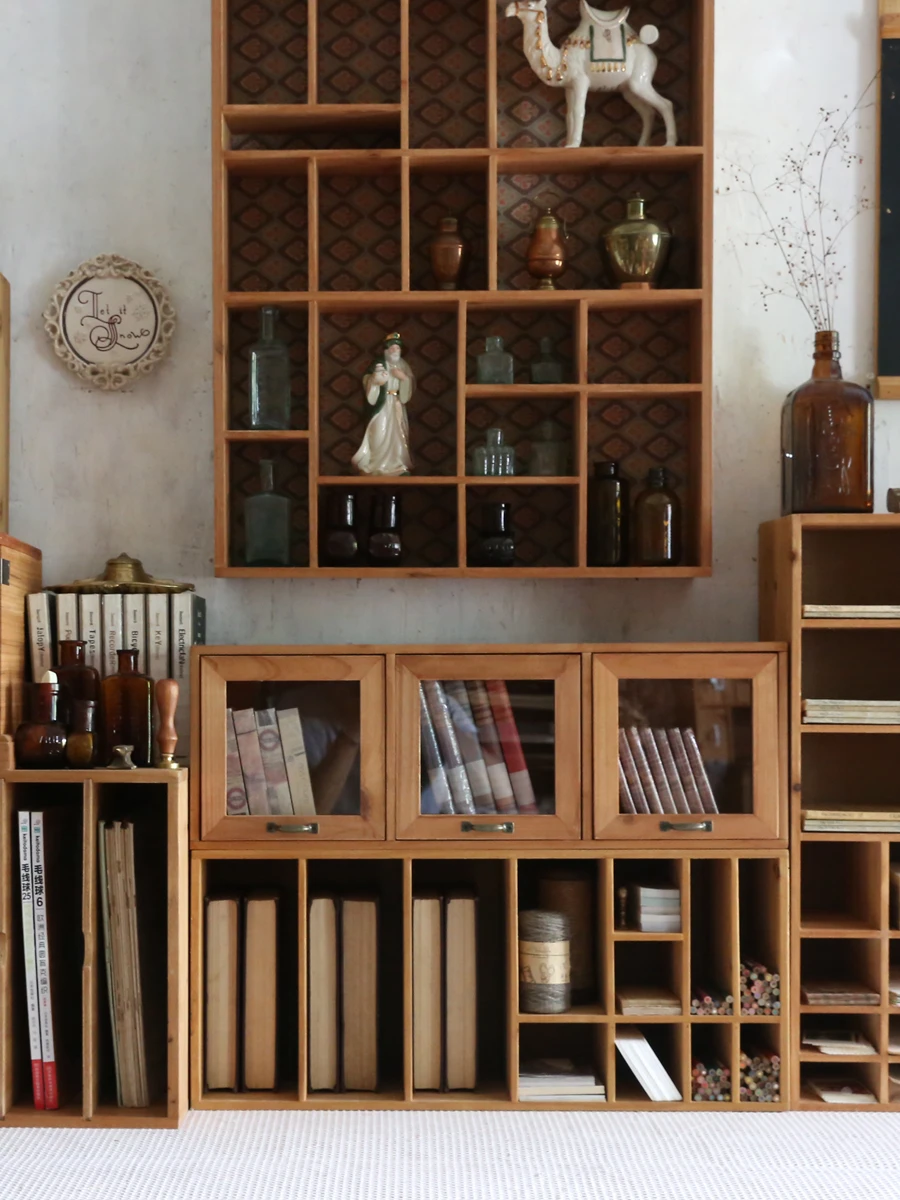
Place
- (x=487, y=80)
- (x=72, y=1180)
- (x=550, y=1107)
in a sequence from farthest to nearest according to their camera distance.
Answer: (x=487, y=80) → (x=550, y=1107) → (x=72, y=1180)

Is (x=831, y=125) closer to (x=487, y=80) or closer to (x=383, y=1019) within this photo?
(x=487, y=80)

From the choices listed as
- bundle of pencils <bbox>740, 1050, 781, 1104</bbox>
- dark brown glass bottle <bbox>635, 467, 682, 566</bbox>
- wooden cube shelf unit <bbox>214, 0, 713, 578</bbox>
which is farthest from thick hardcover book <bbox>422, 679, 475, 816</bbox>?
bundle of pencils <bbox>740, 1050, 781, 1104</bbox>

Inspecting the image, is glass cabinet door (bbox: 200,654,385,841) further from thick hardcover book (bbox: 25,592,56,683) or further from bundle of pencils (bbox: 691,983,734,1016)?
bundle of pencils (bbox: 691,983,734,1016)

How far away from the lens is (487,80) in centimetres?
271

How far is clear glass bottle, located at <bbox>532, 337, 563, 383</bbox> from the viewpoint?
8.96 feet

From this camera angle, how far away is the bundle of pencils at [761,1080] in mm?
2449

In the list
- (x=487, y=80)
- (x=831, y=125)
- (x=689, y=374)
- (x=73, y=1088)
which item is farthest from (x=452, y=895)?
(x=831, y=125)

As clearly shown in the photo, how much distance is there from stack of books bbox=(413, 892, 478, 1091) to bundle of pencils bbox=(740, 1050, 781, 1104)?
0.57 metres

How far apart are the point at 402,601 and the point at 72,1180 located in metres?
1.40

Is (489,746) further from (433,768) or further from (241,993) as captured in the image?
(241,993)

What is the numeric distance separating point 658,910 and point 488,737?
52 cm

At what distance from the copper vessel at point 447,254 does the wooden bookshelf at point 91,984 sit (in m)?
1.27

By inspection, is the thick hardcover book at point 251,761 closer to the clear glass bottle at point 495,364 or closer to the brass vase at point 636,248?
the clear glass bottle at point 495,364

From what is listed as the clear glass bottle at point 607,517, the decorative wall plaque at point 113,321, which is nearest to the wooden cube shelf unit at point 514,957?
the clear glass bottle at point 607,517
